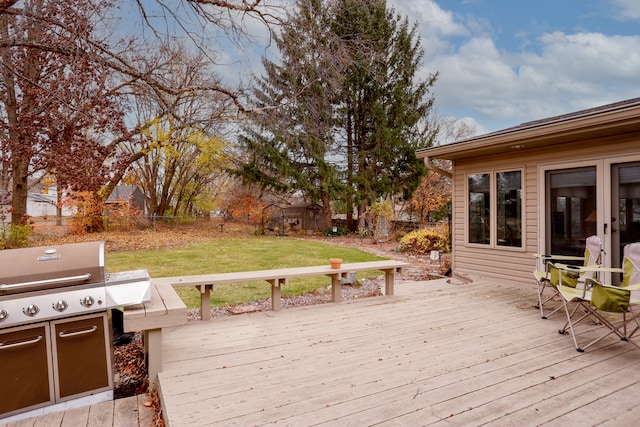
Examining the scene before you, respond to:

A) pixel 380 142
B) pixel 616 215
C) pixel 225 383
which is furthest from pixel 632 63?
pixel 225 383

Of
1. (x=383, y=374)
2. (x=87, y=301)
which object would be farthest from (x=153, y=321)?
(x=383, y=374)

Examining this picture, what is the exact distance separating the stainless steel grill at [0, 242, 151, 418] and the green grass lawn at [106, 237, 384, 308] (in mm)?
2697

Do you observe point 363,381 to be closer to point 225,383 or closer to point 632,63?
point 225,383

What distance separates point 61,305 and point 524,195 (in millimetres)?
5754

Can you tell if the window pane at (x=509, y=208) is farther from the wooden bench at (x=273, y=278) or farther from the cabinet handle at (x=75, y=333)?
the cabinet handle at (x=75, y=333)

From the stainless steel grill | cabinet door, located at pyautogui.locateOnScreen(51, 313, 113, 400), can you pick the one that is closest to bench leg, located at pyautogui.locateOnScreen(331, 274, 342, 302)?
the stainless steel grill

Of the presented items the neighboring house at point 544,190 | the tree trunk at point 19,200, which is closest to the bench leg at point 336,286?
the neighboring house at point 544,190

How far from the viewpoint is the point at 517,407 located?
2.01 meters

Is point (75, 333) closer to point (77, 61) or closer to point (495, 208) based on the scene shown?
point (77, 61)

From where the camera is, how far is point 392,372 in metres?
2.46

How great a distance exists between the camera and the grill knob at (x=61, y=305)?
2.12 metres

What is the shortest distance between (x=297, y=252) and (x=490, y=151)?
20.6ft

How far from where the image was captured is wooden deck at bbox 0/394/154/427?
2008mm

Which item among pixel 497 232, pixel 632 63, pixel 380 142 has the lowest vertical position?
pixel 497 232
